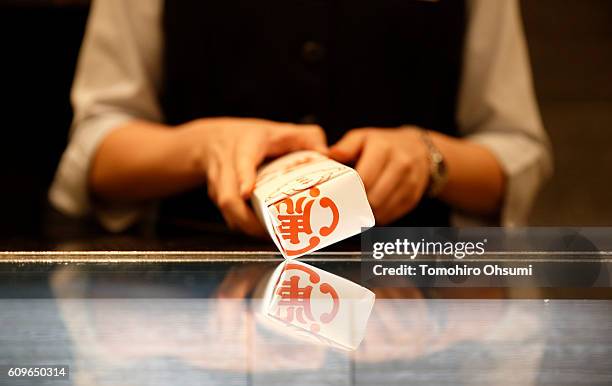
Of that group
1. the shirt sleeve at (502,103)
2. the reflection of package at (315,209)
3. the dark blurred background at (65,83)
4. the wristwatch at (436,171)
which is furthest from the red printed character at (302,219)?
the dark blurred background at (65,83)

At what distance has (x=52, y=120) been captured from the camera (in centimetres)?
83

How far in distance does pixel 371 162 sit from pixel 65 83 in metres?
0.42

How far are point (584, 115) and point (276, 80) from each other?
1.18 ft

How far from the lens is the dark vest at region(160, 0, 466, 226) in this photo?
71 centimetres

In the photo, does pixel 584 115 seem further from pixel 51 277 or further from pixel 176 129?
pixel 51 277

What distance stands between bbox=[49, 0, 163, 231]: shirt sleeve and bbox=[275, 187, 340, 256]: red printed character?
342 millimetres

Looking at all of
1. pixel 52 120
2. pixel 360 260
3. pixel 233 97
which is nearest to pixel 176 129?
pixel 233 97

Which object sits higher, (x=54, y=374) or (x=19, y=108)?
(x=54, y=374)

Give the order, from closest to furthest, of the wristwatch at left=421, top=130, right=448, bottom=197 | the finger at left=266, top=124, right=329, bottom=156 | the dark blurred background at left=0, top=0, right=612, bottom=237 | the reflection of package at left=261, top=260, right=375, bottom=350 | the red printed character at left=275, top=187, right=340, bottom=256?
the reflection of package at left=261, top=260, right=375, bottom=350
the red printed character at left=275, top=187, right=340, bottom=256
the finger at left=266, top=124, right=329, bottom=156
the wristwatch at left=421, top=130, right=448, bottom=197
the dark blurred background at left=0, top=0, right=612, bottom=237

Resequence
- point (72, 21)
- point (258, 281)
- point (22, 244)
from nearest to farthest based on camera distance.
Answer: point (258, 281) < point (22, 244) < point (72, 21)

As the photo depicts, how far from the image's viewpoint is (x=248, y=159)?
52 cm

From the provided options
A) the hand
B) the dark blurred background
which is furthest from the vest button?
the dark blurred background

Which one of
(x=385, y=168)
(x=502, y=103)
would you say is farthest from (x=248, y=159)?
(x=502, y=103)

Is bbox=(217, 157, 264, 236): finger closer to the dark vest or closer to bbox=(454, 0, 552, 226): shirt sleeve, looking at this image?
the dark vest
